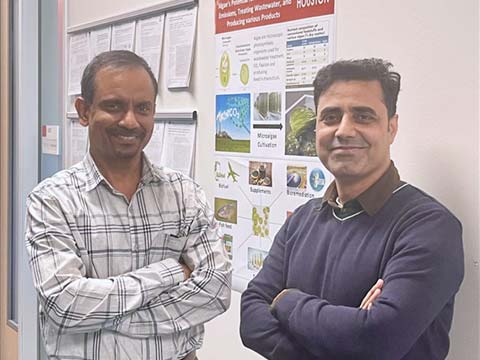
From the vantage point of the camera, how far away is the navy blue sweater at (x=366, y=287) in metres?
1.25

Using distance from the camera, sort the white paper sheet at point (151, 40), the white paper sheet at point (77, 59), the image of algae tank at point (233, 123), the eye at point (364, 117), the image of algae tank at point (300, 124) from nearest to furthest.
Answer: the eye at point (364, 117)
the image of algae tank at point (300, 124)
the image of algae tank at point (233, 123)
the white paper sheet at point (151, 40)
the white paper sheet at point (77, 59)

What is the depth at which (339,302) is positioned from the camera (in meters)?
1.38

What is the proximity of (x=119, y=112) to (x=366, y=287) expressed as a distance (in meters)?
0.72

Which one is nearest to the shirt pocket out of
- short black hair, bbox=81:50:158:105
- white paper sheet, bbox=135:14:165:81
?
short black hair, bbox=81:50:158:105

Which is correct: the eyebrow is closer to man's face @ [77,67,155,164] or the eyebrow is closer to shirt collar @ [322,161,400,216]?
shirt collar @ [322,161,400,216]

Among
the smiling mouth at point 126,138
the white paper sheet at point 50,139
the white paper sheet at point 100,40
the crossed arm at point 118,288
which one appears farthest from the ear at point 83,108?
the white paper sheet at point 50,139

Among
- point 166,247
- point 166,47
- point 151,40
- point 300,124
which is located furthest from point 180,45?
point 166,247

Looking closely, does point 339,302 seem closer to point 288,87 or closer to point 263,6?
point 288,87

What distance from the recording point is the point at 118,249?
1518 mm

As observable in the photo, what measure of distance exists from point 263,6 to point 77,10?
57.0 inches

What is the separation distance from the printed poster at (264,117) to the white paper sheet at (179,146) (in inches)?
6.4

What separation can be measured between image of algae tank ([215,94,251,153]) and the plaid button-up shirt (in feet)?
1.63

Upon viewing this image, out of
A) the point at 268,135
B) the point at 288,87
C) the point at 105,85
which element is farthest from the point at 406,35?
the point at 105,85

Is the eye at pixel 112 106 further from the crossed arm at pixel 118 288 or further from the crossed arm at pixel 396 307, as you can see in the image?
the crossed arm at pixel 396 307
